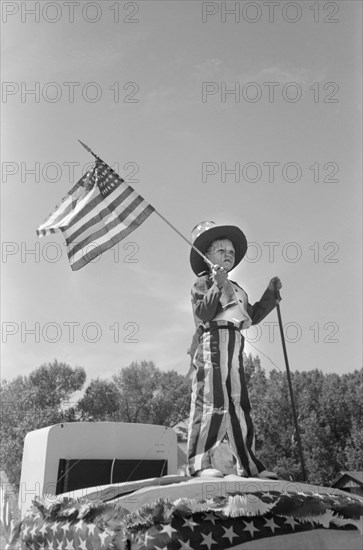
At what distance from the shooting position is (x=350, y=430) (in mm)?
27641

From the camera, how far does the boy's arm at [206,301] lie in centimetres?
478

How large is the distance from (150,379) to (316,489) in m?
26.2

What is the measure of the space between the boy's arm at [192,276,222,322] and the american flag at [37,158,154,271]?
4.75ft

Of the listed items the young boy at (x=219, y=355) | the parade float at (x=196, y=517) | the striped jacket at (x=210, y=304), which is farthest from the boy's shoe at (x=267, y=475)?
the striped jacket at (x=210, y=304)

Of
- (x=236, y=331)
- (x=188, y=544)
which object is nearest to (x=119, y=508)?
(x=188, y=544)

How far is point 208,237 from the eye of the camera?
5461mm

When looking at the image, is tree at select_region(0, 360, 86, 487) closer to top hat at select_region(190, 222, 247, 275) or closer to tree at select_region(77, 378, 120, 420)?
tree at select_region(77, 378, 120, 420)

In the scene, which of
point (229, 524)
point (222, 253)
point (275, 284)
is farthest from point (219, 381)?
point (229, 524)

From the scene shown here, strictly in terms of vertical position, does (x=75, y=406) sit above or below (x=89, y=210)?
below

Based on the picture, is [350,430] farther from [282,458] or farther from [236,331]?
[236,331]

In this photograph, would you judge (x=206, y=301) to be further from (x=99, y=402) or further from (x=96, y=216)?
(x=99, y=402)

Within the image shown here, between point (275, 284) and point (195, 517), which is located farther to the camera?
point (275, 284)

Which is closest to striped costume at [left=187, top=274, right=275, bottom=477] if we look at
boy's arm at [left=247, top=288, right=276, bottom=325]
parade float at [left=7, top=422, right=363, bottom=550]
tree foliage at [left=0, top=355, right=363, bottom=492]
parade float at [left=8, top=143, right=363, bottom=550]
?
boy's arm at [left=247, top=288, right=276, bottom=325]

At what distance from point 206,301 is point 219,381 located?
0.67 metres
